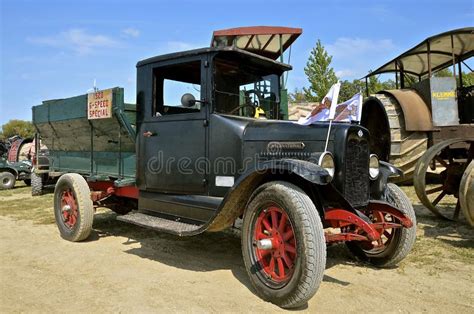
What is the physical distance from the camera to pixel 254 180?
367cm

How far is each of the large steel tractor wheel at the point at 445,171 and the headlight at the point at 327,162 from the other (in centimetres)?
268

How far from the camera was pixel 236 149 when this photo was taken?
3971 mm

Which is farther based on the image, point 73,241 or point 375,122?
point 375,122

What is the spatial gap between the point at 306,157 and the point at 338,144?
29 cm

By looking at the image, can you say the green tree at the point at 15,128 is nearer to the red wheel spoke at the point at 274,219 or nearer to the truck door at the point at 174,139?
the truck door at the point at 174,139

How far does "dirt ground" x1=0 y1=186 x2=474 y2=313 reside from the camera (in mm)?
3174

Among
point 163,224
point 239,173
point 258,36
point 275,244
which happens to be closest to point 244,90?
point 239,173

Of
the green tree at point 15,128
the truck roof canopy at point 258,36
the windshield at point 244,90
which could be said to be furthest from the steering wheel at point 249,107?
the green tree at point 15,128

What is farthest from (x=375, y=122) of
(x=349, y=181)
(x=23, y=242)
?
(x=23, y=242)

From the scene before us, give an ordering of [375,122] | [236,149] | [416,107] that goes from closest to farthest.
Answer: [236,149] → [416,107] → [375,122]

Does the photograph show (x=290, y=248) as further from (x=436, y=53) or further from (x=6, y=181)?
(x=6, y=181)

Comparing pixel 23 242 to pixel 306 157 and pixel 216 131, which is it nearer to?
pixel 216 131

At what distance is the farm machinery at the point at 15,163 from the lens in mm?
13422

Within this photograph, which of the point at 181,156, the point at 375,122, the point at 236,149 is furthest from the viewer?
the point at 375,122
